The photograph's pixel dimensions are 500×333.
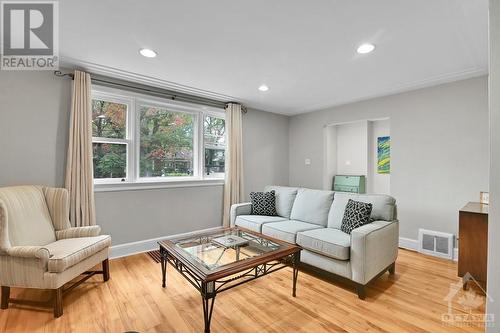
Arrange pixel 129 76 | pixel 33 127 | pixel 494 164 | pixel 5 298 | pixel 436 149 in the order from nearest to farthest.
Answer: pixel 494 164
pixel 5 298
pixel 33 127
pixel 129 76
pixel 436 149

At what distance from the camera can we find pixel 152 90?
340 centimetres

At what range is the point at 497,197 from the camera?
119 cm

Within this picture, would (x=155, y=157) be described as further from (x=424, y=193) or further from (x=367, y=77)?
(x=424, y=193)

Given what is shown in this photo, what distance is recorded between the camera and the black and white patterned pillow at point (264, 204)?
11.7 ft

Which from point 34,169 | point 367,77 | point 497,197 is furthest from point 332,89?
point 34,169

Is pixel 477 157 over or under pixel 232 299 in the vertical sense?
over

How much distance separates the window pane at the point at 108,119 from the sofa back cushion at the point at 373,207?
3073mm

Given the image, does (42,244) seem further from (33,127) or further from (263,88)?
(263,88)

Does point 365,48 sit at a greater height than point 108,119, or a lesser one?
greater

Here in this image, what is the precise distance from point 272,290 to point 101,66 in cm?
321

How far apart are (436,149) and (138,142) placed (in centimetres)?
430

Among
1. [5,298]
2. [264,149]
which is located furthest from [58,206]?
[264,149]

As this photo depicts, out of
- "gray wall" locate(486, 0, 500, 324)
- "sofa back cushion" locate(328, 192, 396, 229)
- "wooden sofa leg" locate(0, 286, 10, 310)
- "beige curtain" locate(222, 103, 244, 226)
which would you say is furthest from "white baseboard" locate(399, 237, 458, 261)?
"wooden sofa leg" locate(0, 286, 10, 310)

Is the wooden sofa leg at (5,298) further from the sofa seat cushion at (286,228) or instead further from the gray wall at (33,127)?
the sofa seat cushion at (286,228)
